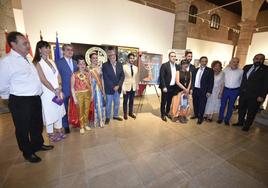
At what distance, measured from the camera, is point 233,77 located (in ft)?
10.3

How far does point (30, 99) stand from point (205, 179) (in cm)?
253

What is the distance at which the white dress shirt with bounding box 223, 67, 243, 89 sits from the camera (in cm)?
314

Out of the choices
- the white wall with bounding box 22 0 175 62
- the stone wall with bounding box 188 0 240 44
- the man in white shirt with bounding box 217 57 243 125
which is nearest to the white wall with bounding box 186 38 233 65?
the stone wall with bounding box 188 0 240 44

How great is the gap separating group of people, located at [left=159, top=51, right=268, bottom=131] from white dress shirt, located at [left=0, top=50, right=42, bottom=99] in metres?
2.55

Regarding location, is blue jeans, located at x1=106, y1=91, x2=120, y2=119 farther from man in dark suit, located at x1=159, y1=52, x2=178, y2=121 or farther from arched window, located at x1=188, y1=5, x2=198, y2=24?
arched window, located at x1=188, y1=5, x2=198, y2=24

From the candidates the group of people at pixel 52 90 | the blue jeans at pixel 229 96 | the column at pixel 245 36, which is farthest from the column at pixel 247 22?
the group of people at pixel 52 90

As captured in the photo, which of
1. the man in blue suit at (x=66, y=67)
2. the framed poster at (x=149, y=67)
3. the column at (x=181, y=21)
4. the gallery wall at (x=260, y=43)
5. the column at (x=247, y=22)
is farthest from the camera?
the column at (x=247, y=22)

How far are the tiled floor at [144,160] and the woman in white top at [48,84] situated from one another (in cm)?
54

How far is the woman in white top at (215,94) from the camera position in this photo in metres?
3.34

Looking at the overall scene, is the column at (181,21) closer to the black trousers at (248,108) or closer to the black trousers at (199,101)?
the black trousers at (199,101)

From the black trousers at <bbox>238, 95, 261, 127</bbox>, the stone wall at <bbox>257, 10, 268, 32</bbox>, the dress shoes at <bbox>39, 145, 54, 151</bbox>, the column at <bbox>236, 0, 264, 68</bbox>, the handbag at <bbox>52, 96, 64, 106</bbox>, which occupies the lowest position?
the dress shoes at <bbox>39, 145, 54, 151</bbox>

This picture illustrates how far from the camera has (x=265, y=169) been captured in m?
2.00

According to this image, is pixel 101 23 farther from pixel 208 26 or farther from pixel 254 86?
pixel 208 26

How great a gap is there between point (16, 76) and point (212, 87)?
366 cm
